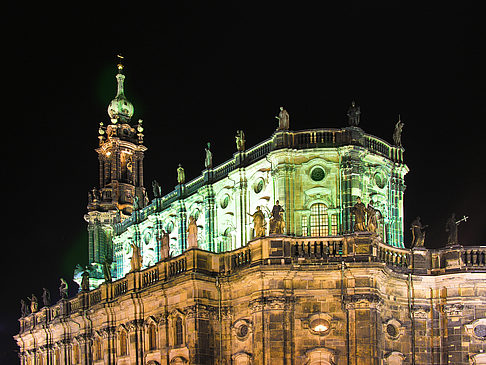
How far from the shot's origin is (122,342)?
163 ft

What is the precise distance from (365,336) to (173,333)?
39.7ft

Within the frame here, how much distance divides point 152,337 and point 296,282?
12054 millimetres

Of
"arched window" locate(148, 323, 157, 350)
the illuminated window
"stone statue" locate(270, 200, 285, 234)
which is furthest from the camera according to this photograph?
"arched window" locate(148, 323, 157, 350)

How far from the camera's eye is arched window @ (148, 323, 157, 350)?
4544 cm

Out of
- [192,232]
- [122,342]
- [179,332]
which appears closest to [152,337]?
[179,332]

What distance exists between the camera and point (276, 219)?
3878 cm

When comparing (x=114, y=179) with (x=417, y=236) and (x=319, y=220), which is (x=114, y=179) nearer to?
(x=319, y=220)

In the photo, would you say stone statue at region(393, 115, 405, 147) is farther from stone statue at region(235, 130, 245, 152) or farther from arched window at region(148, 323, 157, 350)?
arched window at region(148, 323, 157, 350)

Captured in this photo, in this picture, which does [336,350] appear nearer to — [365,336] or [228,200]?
[365,336]

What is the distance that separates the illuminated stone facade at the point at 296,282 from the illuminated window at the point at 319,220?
70 millimetres

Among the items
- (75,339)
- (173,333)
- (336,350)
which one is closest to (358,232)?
(336,350)

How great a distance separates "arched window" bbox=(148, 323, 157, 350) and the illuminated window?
11.5 m

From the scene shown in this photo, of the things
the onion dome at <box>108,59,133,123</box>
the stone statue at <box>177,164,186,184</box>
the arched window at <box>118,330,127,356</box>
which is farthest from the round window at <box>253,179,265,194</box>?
the onion dome at <box>108,59,133,123</box>

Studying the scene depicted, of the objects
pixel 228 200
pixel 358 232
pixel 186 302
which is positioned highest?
pixel 228 200
